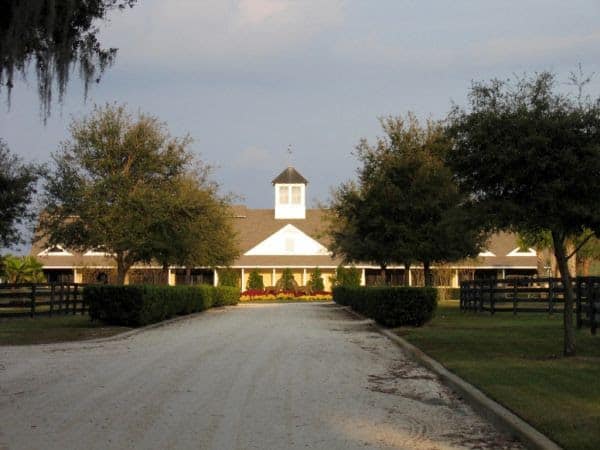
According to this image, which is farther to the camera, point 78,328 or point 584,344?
point 78,328

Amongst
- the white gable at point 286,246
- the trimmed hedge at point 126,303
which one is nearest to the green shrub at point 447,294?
the white gable at point 286,246

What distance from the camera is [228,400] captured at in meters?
10.1

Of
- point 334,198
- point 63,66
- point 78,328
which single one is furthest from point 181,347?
point 334,198

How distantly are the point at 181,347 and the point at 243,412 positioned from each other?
29.0 feet

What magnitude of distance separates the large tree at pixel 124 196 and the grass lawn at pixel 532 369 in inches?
521

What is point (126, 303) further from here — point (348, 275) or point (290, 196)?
point (290, 196)

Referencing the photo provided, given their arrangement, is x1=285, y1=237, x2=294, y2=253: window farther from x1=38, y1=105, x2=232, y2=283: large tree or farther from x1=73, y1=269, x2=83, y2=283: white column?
x1=38, y1=105, x2=232, y2=283: large tree

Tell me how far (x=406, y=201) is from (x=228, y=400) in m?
18.5

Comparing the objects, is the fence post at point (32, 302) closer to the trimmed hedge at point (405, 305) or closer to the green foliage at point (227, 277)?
the trimmed hedge at point (405, 305)

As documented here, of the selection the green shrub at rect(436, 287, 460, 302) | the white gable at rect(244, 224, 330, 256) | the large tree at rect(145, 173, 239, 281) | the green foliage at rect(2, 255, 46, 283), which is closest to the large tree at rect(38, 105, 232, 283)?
the large tree at rect(145, 173, 239, 281)

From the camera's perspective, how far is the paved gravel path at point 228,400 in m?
7.79

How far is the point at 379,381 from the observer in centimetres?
1213

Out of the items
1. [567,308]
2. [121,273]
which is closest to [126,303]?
[121,273]

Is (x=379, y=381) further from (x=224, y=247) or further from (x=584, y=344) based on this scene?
(x=224, y=247)
